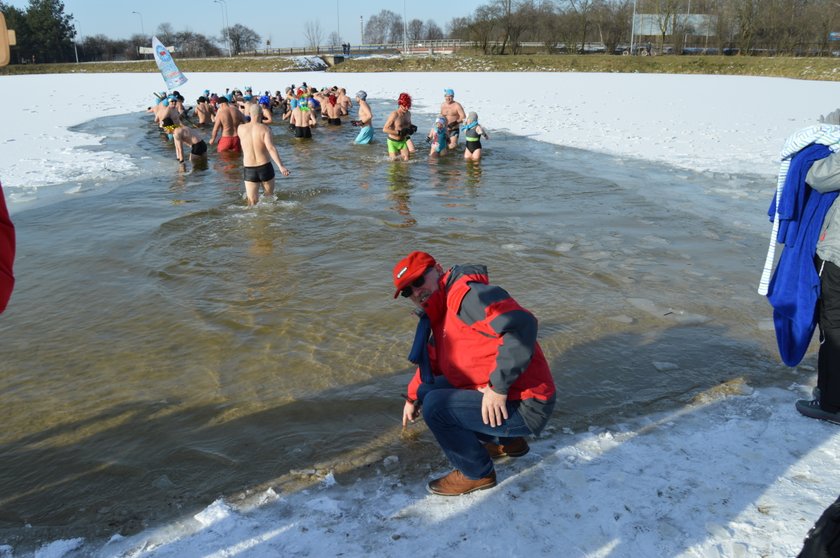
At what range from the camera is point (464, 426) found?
2.77m

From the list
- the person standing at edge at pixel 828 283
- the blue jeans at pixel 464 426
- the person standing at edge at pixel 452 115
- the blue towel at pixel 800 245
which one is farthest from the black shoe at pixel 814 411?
the person standing at edge at pixel 452 115

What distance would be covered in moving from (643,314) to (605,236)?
8.00 ft

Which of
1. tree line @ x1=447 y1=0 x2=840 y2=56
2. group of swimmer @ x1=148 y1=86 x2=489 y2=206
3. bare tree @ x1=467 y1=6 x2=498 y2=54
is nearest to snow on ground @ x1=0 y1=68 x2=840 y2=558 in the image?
group of swimmer @ x1=148 y1=86 x2=489 y2=206

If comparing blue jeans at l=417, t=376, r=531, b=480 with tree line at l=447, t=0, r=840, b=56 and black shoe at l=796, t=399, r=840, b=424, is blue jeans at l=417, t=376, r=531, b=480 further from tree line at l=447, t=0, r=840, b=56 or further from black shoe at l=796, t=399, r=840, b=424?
tree line at l=447, t=0, r=840, b=56

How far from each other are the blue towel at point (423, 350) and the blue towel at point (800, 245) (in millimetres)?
2139

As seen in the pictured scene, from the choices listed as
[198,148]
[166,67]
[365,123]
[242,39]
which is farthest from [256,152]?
[242,39]

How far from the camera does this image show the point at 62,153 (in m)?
14.0

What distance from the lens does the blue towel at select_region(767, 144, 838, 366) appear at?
11.0 feet

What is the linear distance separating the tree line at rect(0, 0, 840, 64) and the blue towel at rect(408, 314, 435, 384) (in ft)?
137

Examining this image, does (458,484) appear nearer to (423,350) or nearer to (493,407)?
(493,407)

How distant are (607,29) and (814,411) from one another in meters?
67.2


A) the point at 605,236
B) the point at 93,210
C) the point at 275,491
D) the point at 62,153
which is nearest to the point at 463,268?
the point at 275,491

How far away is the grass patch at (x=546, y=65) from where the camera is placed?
3700 cm

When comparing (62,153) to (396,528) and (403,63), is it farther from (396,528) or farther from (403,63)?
(403,63)
